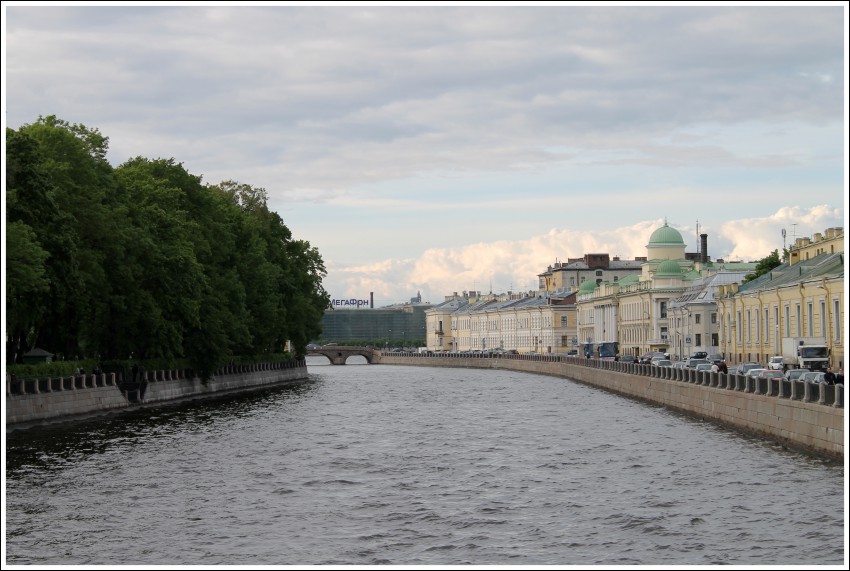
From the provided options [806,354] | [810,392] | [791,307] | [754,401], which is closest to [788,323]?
[791,307]

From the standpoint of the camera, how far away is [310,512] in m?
30.0

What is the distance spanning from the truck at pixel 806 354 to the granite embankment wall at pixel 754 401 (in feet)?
22.7

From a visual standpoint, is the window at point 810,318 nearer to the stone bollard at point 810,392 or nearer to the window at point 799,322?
the window at point 799,322

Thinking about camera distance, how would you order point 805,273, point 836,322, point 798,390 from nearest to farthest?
point 798,390, point 836,322, point 805,273

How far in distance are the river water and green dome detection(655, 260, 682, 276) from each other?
391 feet

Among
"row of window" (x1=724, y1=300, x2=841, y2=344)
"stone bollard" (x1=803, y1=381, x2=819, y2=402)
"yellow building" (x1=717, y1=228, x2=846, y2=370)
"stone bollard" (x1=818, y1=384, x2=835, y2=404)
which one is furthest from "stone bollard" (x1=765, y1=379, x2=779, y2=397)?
"row of window" (x1=724, y1=300, x2=841, y2=344)

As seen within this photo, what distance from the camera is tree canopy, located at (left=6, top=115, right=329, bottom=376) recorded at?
52438mm

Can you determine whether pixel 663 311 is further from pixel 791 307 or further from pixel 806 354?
pixel 806 354

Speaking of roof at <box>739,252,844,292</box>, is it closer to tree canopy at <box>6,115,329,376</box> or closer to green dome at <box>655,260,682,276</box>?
tree canopy at <box>6,115,329,376</box>

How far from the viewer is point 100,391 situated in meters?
63.3

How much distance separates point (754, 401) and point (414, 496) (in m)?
19.4

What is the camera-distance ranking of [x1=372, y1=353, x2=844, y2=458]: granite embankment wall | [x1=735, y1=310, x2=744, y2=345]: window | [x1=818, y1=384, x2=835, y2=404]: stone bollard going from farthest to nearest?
[x1=735, y1=310, x2=744, y2=345]: window → [x1=372, y1=353, x2=844, y2=458]: granite embankment wall → [x1=818, y1=384, x2=835, y2=404]: stone bollard

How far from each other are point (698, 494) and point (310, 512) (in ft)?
30.3

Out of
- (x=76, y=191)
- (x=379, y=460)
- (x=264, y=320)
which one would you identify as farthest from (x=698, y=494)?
(x=264, y=320)
